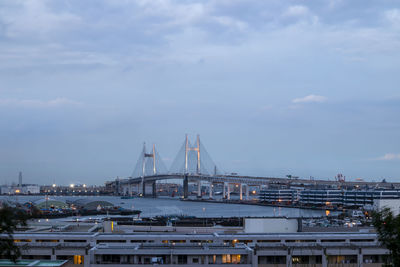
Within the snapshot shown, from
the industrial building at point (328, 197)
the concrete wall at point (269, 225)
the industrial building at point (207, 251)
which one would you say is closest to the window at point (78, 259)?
the industrial building at point (207, 251)

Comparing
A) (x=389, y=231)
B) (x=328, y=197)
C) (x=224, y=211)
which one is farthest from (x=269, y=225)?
(x=328, y=197)

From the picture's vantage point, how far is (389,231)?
175 inches

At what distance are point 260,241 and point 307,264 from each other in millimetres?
1216

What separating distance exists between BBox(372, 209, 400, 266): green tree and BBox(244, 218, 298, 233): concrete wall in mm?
5189

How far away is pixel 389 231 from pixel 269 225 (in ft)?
17.6

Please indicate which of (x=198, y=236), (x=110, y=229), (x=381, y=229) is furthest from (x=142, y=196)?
(x=381, y=229)

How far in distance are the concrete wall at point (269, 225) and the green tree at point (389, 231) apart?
5189 millimetres

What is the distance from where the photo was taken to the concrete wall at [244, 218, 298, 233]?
9719mm

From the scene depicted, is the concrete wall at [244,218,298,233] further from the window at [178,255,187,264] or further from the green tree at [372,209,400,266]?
the green tree at [372,209,400,266]

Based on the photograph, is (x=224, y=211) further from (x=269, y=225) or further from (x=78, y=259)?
(x=78, y=259)

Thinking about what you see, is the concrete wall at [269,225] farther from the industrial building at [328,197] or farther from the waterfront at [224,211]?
the industrial building at [328,197]

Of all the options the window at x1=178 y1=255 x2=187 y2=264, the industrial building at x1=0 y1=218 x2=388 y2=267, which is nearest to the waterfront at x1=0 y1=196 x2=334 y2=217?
the industrial building at x1=0 y1=218 x2=388 y2=267

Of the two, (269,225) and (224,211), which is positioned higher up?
(269,225)

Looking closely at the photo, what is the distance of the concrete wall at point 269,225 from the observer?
31.9ft
